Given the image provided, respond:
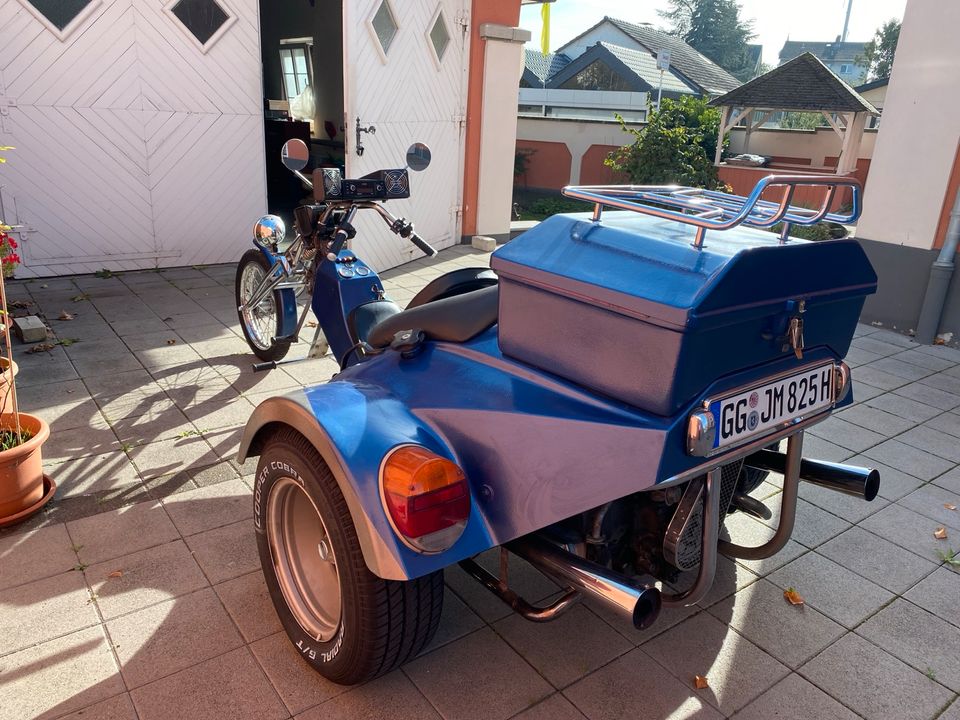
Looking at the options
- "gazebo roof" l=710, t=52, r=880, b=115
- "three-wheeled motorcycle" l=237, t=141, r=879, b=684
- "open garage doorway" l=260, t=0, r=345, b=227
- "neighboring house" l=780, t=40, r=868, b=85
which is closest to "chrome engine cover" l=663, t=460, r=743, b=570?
"three-wheeled motorcycle" l=237, t=141, r=879, b=684

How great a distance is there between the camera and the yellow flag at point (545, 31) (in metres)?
9.25

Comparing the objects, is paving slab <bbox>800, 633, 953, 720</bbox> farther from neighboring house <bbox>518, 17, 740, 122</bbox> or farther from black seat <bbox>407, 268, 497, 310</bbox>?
neighboring house <bbox>518, 17, 740, 122</bbox>

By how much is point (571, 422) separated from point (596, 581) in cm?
40

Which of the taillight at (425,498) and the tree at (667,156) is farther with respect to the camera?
the tree at (667,156)

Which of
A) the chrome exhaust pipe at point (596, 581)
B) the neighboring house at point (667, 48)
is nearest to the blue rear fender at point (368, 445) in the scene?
the chrome exhaust pipe at point (596, 581)

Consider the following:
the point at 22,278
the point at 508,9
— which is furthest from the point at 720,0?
the point at 22,278

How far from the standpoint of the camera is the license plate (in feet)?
6.03

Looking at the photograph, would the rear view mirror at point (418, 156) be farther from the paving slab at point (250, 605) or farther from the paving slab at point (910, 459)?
the paving slab at point (910, 459)

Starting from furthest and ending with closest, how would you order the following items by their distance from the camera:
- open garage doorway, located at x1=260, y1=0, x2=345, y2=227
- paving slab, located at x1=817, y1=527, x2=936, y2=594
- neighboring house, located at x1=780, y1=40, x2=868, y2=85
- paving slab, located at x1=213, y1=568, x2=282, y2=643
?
neighboring house, located at x1=780, y1=40, x2=868, y2=85 → open garage doorway, located at x1=260, y1=0, x2=345, y2=227 → paving slab, located at x1=817, y1=527, x2=936, y2=594 → paving slab, located at x1=213, y1=568, x2=282, y2=643

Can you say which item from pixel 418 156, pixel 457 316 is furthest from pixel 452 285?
pixel 418 156

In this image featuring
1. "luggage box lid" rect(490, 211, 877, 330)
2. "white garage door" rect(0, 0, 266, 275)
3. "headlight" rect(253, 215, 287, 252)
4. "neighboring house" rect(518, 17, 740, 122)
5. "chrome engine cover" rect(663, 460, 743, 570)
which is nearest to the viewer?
"luggage box lid" rect(490, 211, 877, 330)

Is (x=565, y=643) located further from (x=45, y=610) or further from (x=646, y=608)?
(x=45, y=610)

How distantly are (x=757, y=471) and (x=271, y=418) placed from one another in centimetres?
175

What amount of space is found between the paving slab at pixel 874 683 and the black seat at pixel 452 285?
5.77 feet
